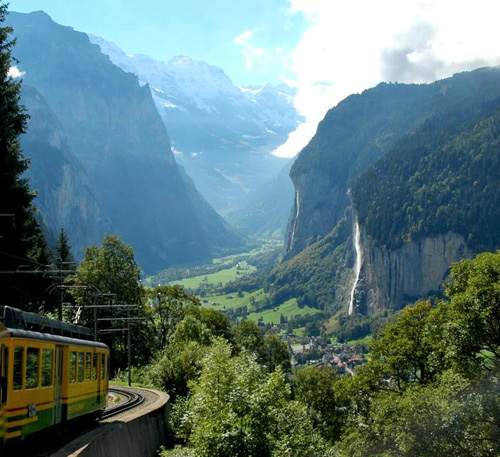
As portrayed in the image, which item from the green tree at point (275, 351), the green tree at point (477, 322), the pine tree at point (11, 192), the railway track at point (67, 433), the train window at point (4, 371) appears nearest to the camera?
the train window at point (4, 371)

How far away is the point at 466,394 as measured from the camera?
28.8 m

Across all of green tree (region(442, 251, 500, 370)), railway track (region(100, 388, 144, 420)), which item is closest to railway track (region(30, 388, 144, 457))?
railway track (region(100, 388, 144, 420))

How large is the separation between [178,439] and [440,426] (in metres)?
14.0

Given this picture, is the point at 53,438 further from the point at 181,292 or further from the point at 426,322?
the point at 181,292

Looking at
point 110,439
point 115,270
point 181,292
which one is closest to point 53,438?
point 110,439

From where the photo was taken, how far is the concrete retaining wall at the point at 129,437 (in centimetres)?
1805

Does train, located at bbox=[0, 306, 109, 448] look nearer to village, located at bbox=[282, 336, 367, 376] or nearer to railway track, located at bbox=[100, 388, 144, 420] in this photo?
railway track, located at bbox=[100, 388, 144, 420]

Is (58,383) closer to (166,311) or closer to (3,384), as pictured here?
(3,384)

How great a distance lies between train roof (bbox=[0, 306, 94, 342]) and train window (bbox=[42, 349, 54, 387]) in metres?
0.71

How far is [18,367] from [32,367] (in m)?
1.19

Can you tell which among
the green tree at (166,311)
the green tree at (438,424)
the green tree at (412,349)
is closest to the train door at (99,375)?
the green tree at (438,424)

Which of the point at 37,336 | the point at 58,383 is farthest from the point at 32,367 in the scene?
the point at 58,383

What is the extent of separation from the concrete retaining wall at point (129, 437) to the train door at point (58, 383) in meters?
1.13

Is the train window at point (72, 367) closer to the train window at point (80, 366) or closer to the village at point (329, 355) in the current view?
the train window at point (80, 366)
